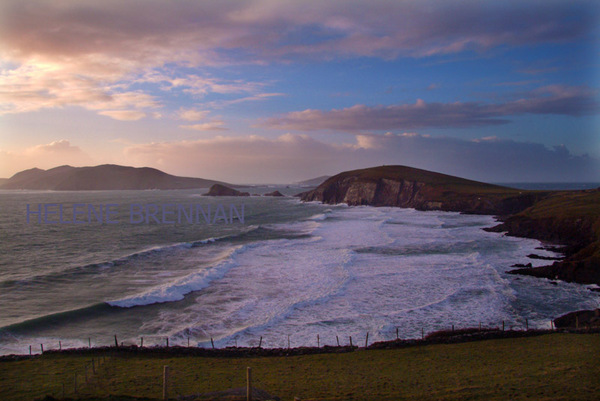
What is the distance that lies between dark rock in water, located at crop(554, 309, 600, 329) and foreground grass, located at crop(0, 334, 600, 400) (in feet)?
12.2

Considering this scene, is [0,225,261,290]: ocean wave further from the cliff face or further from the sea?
the cliff face

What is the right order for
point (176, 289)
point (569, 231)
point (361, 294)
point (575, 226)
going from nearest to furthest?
point (361, 294) → point (176, 289) → point (575, 226) → point (569, 231)

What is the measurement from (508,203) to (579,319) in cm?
8425

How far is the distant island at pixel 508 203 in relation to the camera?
132 feet

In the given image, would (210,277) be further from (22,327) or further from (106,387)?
(106,387)

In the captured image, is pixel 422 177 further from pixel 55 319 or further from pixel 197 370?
pixel 197 370

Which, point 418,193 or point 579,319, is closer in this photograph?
point 579,319

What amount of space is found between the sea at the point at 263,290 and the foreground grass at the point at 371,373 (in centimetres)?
360

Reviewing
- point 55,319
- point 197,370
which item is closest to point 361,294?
point 197,370

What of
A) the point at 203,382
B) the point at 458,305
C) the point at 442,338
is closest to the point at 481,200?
the point at 458,305

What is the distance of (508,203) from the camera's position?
101625 mm

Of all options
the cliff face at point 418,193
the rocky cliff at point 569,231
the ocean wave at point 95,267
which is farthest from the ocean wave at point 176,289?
the cliff face at point 418,193

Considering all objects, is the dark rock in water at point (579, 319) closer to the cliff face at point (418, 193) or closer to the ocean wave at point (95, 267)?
the ocean wave at point (95, 267)

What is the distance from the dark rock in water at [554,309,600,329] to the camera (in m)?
25.6
